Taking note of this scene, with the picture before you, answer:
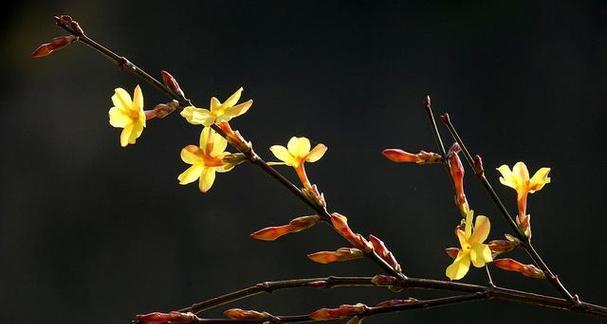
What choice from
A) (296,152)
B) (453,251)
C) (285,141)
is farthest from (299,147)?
(285,141)

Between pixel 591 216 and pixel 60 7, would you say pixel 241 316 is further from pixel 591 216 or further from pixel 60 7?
pixel 60 7

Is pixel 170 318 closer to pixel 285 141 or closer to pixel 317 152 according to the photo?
pixel 317 152

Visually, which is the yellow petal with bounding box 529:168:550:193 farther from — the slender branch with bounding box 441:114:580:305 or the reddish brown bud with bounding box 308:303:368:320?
the reddish brown bud with bounding box 308:303:368:320

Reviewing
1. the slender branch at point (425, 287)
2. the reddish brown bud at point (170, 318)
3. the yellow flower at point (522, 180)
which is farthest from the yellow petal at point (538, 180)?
the reddish brown bud at point (170, 318)

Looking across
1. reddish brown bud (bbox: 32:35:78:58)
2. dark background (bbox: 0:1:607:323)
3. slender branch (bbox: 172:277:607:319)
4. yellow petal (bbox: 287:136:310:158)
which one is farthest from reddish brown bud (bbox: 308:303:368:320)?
dark background (bbox: 0:1:607:323)

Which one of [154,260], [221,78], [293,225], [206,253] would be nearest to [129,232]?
[154,260]

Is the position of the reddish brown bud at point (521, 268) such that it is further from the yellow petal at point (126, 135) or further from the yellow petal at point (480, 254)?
the yellow petal at point (126, 135)

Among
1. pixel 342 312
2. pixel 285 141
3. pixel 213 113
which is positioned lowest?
pixel 342 312
